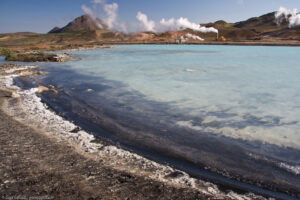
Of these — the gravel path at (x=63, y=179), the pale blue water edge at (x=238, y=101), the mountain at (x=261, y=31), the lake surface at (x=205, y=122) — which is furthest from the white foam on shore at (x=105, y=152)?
the mountain at (x=261, y=31)

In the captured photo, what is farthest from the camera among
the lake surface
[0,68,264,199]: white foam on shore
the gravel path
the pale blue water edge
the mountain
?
the mountain

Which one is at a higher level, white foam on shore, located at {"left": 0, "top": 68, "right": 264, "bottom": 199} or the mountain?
the mountain

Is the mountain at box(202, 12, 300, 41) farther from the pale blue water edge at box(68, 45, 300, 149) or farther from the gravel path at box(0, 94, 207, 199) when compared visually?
the gravel path at box(0, 94, 207, 199)

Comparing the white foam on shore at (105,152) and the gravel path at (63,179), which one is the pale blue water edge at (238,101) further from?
the gravel path at (63,179)

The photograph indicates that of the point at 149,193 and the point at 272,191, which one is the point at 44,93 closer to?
the point at 149,193

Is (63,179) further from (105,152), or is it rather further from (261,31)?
(261,31)

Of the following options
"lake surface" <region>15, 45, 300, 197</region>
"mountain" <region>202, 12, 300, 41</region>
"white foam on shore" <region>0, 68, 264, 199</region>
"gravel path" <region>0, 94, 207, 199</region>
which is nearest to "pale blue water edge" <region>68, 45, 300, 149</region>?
"lake surface" <region>15, 45, 300, 197</region>

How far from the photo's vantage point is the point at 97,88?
40.2ft

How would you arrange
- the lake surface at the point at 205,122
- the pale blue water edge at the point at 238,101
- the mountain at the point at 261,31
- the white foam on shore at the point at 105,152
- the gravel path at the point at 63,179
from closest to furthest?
the gravel path at the point at 63,179 < the white foam on shore at the point at 105,152 < the lake surface at the point at 205,122 < the pale blue water edge at the point at 238,101 < the mountain at the point at 261,31

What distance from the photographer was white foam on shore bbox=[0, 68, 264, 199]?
3.92 m

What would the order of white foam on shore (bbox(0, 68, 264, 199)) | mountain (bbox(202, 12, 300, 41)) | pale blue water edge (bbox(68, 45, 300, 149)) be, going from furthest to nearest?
mountain (bbox(202, 12, 300, 41))
pale blue water edge (bbox(68, 45, 300, 149))
white foam on shore (bbox(0, 68, 264, 199))

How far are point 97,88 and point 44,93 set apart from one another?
2593 mm

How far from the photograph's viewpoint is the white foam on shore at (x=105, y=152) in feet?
12.9

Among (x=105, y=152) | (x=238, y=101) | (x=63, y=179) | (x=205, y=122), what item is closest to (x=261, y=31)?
(x=238, y=101)
